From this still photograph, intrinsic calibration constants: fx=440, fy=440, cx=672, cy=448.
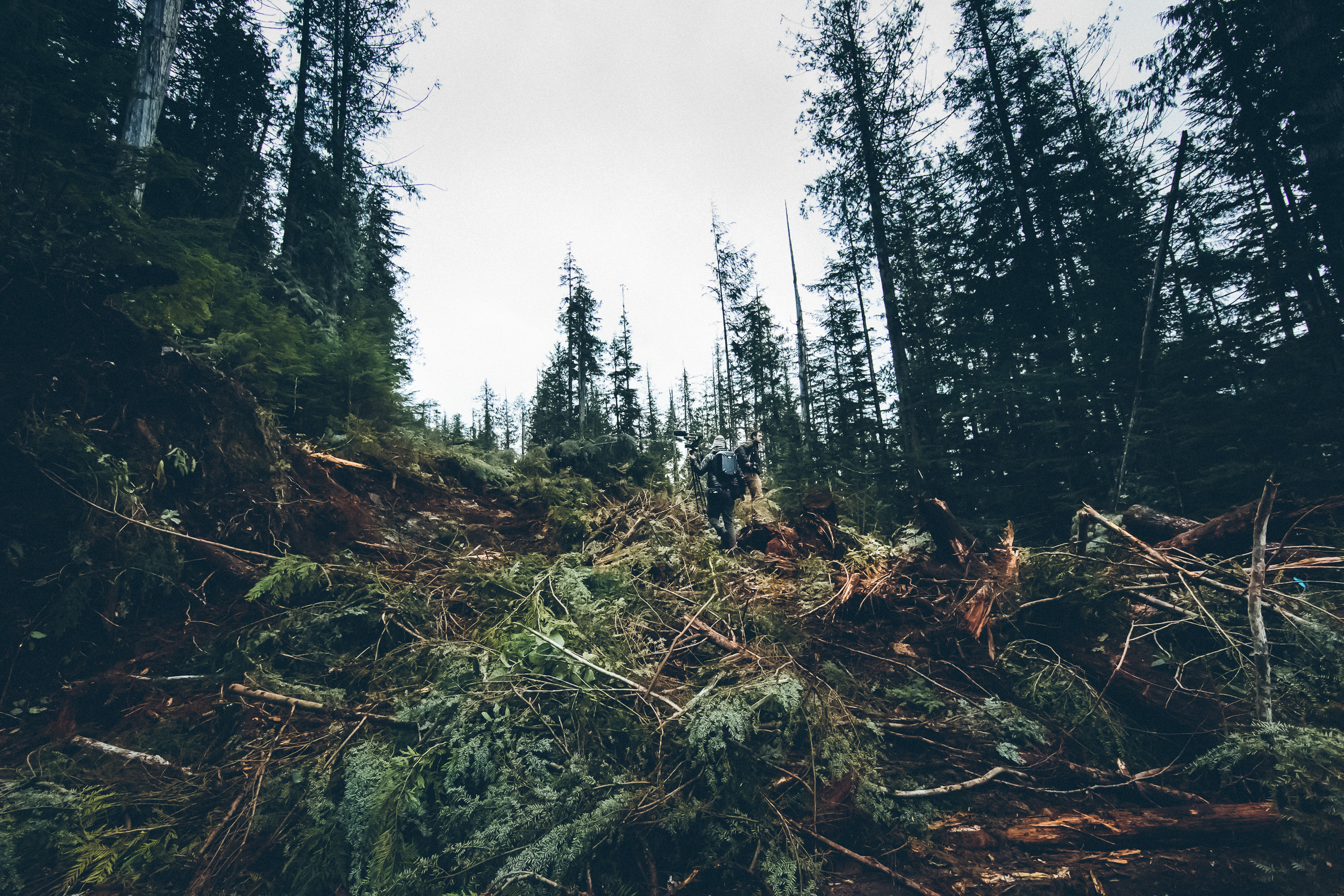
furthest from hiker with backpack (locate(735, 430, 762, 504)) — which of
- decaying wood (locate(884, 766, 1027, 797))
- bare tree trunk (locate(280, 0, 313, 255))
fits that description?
bare tree trunk (locate(280, 0, 313, 255))

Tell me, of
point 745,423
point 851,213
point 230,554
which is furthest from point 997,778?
point 745,423

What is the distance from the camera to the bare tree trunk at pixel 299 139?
10680 mm

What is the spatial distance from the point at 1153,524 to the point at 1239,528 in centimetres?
77

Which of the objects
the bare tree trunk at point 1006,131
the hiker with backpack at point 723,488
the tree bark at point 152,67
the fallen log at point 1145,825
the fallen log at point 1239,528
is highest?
the bare tree trunk at point 1006,131

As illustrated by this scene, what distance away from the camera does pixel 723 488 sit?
7.34m

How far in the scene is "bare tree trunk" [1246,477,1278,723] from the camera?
8.00 feet

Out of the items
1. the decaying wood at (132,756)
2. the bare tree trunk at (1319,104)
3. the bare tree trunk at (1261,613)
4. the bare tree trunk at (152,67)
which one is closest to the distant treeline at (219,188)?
the bare tree trunk at (152,67)

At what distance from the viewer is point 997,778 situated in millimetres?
2627

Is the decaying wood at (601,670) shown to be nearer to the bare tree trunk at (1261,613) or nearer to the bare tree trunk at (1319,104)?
the bare tree trunk at (1261,613)

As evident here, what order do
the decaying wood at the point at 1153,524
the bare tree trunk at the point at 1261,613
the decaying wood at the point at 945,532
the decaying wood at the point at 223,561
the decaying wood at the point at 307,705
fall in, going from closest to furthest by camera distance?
the bare tree trunk at the point at 1261,613, the decaying wood at the point at 307,705, the decaying wood at the point at 223,561, the decaying wood at the point at 1153,524, the decaying wood at the point at 945,532

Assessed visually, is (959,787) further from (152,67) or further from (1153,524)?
(152,67)

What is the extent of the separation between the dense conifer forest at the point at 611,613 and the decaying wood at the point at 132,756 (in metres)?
0.02

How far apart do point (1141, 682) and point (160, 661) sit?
6.74 m

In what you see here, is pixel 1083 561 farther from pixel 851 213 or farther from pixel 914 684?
pixel 851 213
